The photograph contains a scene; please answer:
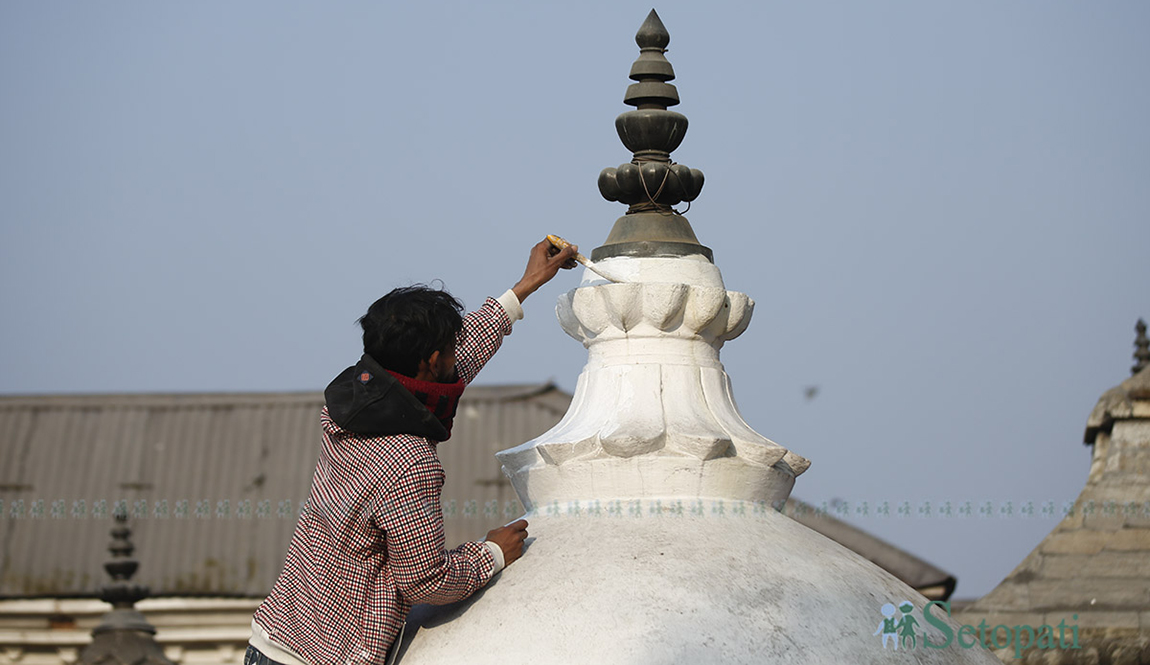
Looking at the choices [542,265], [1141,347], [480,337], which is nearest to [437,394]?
[480,337]

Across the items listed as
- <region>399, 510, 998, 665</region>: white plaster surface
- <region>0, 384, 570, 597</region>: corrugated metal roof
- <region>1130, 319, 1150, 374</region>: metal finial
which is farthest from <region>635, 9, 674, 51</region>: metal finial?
<region>0, 384, 570, 597</region>: corrugated metal roof

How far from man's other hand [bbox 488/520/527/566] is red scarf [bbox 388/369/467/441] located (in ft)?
1.01

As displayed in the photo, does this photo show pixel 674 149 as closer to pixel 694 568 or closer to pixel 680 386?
pixel 680 386

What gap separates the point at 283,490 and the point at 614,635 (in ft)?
60.4

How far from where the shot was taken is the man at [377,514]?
12.3ft

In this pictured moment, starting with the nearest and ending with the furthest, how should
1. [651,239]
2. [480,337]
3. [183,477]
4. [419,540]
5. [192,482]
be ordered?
[419,540] → [480,337] → [651,239] → [192,482] → [183,477]

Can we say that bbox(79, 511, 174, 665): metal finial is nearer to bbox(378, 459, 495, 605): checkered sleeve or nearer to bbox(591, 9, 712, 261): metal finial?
bbox(591, 9, 712, 261): metal finial

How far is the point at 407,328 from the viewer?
3873mm

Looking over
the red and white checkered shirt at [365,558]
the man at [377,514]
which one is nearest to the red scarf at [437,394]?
Answer: the man at [377,514]

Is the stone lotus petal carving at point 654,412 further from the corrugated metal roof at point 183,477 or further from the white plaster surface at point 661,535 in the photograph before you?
the corrugated metal roof at point 183,477

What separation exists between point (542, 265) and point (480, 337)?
354 millimetres

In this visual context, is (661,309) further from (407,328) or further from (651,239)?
(407,328)

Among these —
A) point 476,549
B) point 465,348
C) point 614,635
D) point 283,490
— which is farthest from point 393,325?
point 283,490

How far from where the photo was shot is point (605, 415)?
4.41 metres
